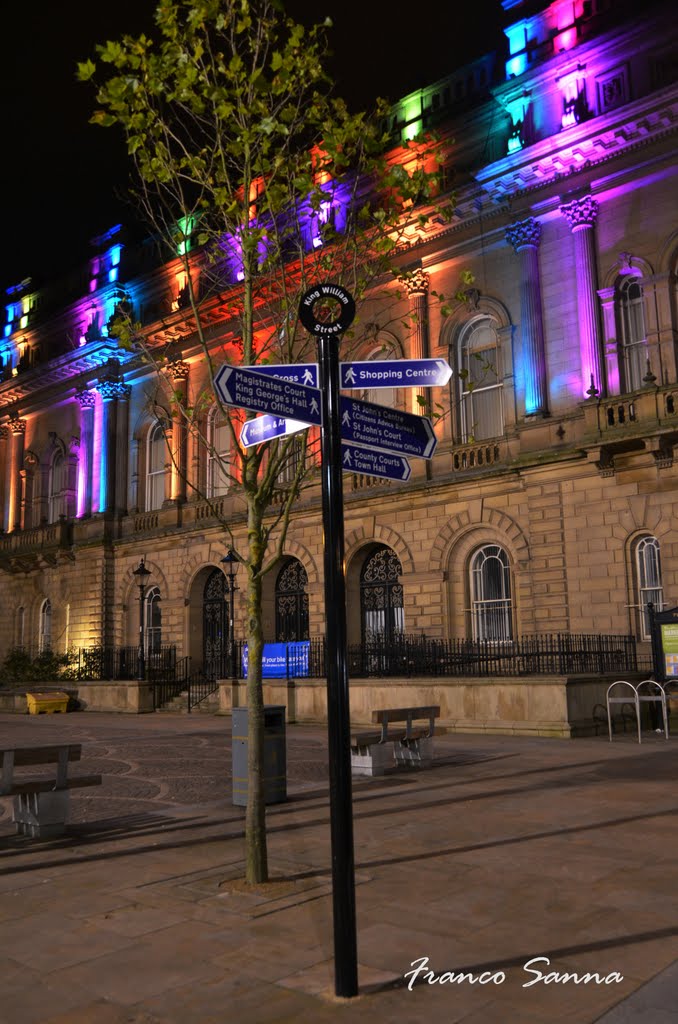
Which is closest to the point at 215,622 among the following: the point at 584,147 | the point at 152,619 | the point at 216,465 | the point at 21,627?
the point at 152,619

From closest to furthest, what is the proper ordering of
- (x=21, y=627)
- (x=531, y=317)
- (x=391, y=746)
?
(x=391, y=746) → (x=531, y=317) → (x=21, y=627)

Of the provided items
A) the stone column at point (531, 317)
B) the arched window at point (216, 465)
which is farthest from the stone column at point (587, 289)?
the arched window at point (216, 465)

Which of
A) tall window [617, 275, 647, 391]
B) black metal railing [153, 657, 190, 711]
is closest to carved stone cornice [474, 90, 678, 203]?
tall window [617, 275, 647, 391]

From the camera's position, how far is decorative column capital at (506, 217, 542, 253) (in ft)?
83.9

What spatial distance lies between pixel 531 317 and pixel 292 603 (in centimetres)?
1265

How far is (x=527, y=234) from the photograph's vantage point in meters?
25.6

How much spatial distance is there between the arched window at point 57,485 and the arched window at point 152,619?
7.81 m

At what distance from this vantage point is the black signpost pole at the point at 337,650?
4.65m

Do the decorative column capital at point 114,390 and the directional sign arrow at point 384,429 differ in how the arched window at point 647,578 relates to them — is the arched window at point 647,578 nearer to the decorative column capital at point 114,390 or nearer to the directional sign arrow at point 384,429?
the directional sign arrow at point 384,429

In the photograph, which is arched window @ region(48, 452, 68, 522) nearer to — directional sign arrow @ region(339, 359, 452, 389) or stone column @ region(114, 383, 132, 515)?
stone column @ region(114, 383, 132, 515)

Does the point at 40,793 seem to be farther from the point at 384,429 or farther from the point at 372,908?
the point at 384,429

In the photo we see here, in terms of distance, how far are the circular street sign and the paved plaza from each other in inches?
141

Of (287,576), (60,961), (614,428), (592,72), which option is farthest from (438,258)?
(60,961)

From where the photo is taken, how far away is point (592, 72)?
24891mm
